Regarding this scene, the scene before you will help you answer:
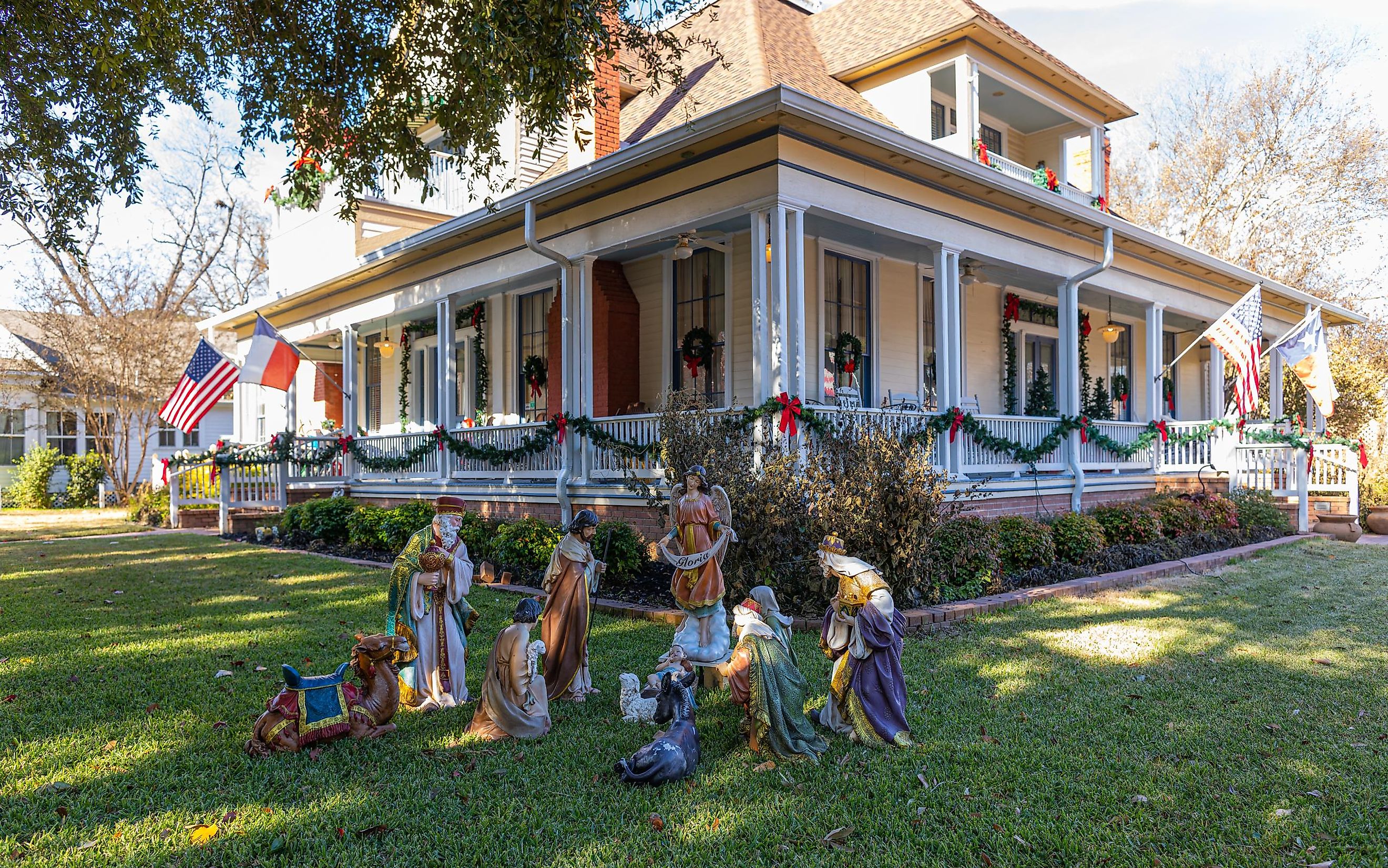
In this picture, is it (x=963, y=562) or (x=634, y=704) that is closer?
(x=634, y=704)

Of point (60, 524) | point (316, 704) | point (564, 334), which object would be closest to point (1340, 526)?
point (564, 334)

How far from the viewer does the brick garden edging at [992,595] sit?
754cm

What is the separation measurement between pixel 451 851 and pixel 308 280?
19.1 metres

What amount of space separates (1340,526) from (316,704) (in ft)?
55.2

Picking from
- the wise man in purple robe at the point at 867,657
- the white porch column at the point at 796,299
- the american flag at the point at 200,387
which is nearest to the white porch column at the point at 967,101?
the white porch column at the point at 796,299

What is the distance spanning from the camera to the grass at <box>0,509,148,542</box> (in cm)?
1684

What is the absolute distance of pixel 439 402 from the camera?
14.9 metres

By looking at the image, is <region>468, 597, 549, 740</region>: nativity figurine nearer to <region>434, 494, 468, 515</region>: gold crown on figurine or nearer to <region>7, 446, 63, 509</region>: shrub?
<region>434, 494, 468, 515</region>: gold crown on figurine

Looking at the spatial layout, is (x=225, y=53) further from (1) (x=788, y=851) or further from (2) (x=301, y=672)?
(1) (x=788, y=851)

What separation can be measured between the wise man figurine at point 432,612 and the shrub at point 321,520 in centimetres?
895

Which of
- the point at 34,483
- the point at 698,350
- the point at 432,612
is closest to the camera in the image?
→ the point at 432,612

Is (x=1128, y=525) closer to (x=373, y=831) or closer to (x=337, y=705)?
(x=337, y=705)

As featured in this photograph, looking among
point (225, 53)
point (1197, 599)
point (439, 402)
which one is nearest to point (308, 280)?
point (439, 402)

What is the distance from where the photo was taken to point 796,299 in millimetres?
9531
